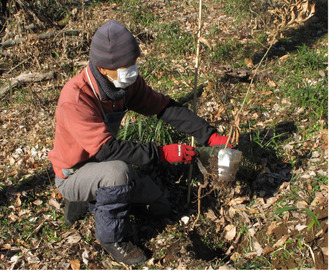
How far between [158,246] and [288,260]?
3.60 feet

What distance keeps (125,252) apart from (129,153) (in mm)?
872

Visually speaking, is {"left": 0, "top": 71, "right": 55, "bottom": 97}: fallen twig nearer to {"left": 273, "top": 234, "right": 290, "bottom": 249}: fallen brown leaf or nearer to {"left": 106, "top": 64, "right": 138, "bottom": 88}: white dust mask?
{"left": 106, "top": 64, "right": 138, "bottom": 88}: white dust mask

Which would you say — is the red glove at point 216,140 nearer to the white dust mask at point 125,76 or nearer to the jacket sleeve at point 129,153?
the jacket sleeve at point 129,153

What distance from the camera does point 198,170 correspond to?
3.94m

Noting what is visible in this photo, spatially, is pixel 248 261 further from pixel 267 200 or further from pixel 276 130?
pixel 276 130

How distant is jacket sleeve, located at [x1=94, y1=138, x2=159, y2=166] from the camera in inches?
110

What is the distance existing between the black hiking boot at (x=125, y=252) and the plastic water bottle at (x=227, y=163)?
0.94 m

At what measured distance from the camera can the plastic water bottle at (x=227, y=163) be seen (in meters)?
2.96

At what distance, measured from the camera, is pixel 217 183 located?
3133mm

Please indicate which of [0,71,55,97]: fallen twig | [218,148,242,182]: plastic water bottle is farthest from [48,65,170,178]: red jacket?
[0,71,55,97]: fallen twig

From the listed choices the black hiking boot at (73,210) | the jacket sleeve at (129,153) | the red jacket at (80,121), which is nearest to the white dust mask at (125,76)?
the red jacket at (80,121)

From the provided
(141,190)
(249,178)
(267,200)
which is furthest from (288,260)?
(141,190)

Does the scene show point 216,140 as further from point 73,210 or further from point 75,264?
point 75,264

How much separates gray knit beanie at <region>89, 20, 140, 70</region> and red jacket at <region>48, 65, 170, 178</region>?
9.4 inches
